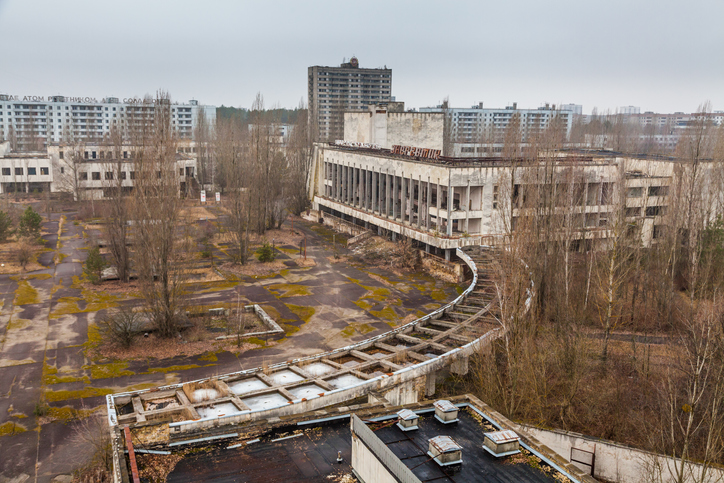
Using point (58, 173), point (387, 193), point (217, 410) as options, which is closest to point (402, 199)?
point (387, 193)

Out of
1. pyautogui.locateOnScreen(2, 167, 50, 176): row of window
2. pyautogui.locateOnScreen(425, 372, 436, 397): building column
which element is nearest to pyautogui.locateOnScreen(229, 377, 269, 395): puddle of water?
pyautogui.locateOnScreen(425, 372, 436, 397): building column

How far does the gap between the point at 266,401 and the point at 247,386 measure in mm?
1954

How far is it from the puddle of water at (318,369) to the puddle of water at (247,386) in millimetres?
2315

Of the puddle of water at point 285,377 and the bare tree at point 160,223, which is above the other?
the bare tree at point 160,223

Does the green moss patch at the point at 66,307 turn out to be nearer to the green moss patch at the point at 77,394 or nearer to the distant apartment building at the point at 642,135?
the green moss patch at the point at 77,394

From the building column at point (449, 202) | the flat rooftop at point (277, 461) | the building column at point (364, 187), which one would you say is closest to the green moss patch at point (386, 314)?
the building column at point (449, 202)

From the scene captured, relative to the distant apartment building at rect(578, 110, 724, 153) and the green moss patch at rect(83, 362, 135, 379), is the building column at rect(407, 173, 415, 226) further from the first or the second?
the green moss patch at rect(83, 362, 135, 379)

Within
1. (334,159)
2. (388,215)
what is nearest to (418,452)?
(388,215)

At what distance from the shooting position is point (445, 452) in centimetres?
1376

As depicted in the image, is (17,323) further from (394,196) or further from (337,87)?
(337,87)

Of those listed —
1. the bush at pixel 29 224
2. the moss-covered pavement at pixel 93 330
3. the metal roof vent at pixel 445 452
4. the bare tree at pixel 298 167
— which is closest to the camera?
the metal roof vent at pixel 445 452

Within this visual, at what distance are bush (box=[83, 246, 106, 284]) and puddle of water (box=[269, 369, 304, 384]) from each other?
72.1ft

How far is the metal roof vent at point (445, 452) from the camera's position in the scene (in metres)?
13.8

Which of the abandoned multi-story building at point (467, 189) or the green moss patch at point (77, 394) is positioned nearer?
the green moss patch at point (77, 394)
